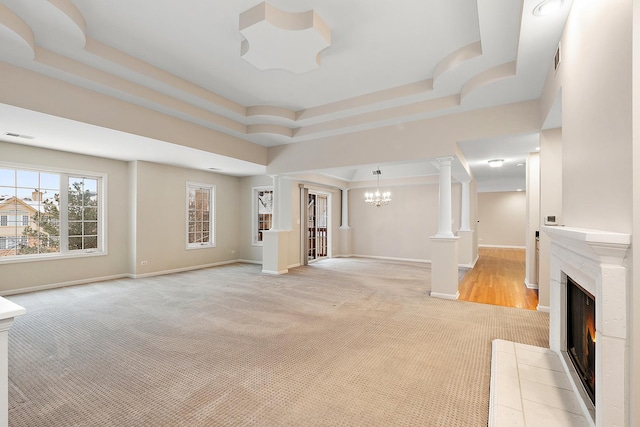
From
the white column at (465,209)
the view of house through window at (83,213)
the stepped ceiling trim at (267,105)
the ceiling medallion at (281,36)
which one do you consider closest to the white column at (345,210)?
the white column at (465,209)

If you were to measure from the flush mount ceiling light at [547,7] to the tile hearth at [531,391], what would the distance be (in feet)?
8.84

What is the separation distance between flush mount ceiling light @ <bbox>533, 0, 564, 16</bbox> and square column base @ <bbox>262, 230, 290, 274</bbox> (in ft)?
18.1

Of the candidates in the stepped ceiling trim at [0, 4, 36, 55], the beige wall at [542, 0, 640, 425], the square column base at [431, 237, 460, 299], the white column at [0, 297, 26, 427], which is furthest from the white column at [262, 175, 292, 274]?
the white column at [0, 297, 26, 427]

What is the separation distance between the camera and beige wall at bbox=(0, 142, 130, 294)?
4.80 meters

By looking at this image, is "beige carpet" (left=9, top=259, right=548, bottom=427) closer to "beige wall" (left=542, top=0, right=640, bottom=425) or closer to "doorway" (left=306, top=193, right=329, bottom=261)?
"beige wall" (left=542, top=0, right=640, bottom=425)

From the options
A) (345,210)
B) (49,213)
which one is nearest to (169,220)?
(49,213)

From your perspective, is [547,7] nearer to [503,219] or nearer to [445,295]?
[445,295]

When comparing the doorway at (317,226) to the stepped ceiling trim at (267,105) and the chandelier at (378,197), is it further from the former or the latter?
the stepped ceiling trim at (267,105)

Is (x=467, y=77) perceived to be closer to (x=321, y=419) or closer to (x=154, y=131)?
(x=321, y=419)

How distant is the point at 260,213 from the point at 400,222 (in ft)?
13.7

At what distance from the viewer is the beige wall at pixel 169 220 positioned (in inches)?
242

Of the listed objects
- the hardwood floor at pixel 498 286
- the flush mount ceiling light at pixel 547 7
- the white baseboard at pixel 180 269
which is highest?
the flush mount ceiling light at pixel 547 7

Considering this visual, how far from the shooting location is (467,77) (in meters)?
3.55

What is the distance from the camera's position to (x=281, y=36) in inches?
104
